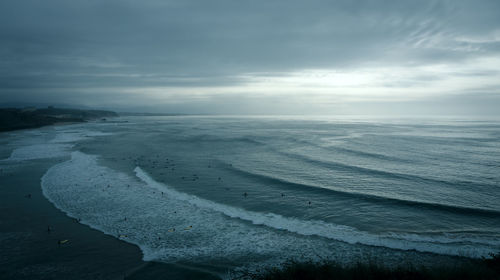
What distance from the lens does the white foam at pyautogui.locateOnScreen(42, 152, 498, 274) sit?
12281 mm

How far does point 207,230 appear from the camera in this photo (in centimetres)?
1465

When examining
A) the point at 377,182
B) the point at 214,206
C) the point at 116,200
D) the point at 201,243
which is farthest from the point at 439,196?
the point at 116,200

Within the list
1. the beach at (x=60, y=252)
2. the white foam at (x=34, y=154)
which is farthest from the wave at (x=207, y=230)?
the white foam at (x=34, y=154)

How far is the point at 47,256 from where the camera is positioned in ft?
37.6

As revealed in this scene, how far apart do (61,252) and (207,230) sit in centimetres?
679

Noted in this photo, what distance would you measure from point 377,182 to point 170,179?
64.7ft

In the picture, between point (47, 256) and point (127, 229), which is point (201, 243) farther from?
point (47, 256)

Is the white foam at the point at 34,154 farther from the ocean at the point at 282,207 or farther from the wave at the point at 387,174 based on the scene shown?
the wave at the point at 387,174

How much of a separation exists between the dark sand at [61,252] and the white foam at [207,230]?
752 mm

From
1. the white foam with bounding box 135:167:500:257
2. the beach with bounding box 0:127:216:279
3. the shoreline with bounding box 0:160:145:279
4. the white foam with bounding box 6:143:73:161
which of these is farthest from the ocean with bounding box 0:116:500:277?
the white foam with bounding box 6:143:73:161

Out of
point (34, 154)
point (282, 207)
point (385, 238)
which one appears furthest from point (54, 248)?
point (34, 154)

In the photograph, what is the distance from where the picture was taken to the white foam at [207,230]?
12281 mm

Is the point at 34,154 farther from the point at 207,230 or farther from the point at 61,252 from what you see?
the point at 207,230

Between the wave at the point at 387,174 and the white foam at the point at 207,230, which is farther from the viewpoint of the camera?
the wave at the point at 387,174
